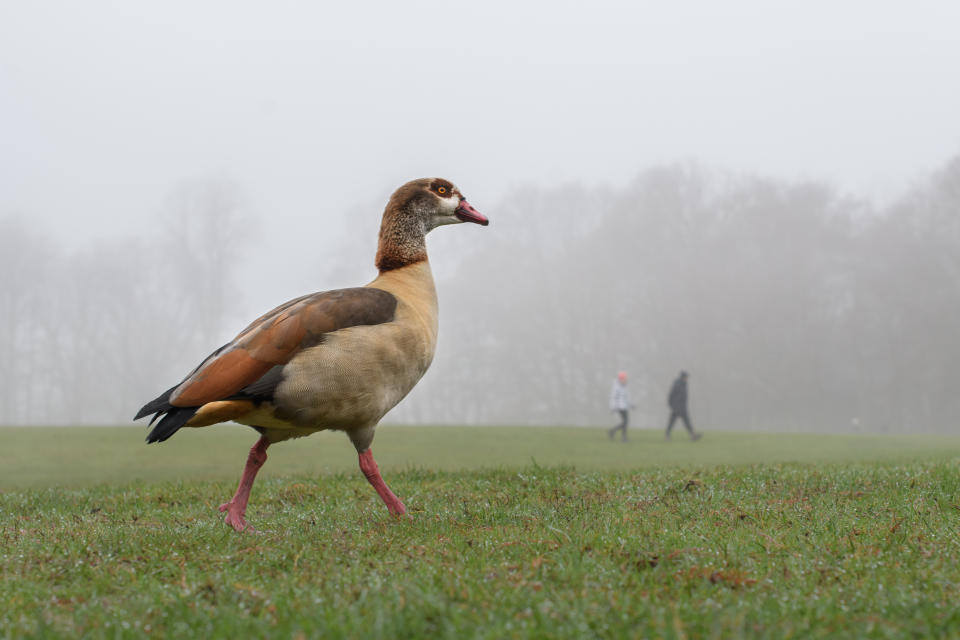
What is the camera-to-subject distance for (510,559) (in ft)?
14.3

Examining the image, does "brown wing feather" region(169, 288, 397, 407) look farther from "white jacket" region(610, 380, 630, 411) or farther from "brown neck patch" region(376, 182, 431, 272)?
"white jacket" region(610, 380, 630, 411)

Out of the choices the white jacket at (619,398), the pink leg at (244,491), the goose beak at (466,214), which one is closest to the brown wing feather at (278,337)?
the pink leg at (244,491)

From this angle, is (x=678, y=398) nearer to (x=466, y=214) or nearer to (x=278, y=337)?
(x=466, y=214)

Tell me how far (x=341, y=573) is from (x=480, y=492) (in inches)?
139

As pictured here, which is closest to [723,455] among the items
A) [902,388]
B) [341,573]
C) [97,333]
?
[341,573]

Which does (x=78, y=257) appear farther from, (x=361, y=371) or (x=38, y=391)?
(x=361, y=371)

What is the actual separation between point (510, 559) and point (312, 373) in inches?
82.1

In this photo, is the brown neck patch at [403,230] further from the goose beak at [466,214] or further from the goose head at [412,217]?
the goose beak at [466,214]

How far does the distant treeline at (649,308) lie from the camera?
48.9 metres

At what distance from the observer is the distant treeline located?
160 ft

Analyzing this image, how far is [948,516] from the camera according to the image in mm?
5605

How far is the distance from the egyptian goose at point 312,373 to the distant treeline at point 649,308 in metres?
44.9

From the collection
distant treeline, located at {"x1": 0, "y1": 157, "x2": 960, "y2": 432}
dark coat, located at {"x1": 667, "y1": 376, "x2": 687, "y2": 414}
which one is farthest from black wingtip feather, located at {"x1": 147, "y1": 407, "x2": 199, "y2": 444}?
distant treeline, located at {"x1": 0, "y1": 157, "x2": 960, "y2": 432}

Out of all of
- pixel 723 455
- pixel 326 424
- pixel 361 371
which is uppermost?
pixel 361 371
